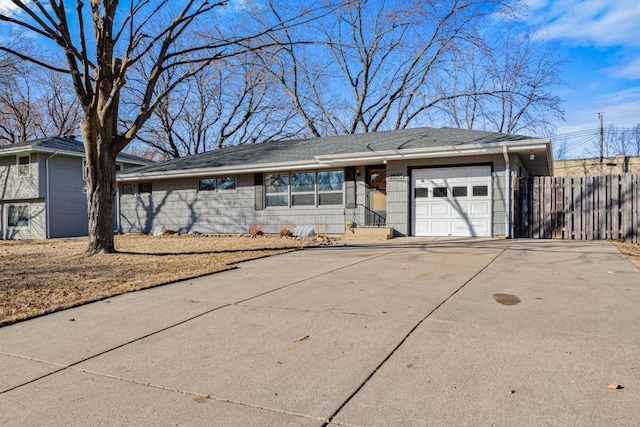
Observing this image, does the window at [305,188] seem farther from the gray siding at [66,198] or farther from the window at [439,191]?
the gray siding at [66,198]

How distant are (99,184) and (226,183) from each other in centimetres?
710

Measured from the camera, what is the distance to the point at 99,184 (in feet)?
31.2

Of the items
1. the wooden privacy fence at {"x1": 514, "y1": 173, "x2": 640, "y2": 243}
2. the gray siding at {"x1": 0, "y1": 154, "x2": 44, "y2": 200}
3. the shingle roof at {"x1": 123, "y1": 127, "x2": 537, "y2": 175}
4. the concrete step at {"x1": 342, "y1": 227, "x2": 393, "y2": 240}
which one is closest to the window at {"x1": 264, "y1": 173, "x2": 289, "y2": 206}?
the shingle roof at {"x1": 123, "y1": 127, "x2": 537, "y2": 175}

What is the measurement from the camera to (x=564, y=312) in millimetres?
4074

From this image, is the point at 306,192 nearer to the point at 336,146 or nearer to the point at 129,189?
the point at 336,146

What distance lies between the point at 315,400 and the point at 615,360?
2.10m

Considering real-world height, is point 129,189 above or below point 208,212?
above

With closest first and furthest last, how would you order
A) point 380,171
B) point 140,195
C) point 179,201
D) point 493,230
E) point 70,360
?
point 70,360 → point 493,230 → point 380,171 → point 179,201 → point 140,195

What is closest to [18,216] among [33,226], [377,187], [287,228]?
[33,226]

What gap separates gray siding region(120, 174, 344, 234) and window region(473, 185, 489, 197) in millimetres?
4292

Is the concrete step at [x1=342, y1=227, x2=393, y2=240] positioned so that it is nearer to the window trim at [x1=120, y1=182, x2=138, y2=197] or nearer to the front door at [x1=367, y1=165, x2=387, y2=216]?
the front door at [x1=367, y1=165, x2=387, y2=216]

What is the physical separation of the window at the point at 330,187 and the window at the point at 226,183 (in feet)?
12.0

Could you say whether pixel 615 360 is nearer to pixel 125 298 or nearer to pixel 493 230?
pixel 125 298

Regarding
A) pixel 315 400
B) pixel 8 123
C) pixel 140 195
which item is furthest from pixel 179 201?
pixel 8 123
